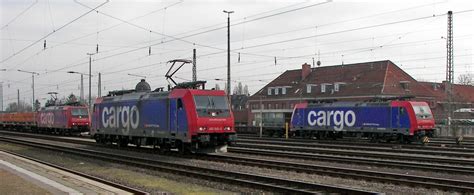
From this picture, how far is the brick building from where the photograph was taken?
2598 inches

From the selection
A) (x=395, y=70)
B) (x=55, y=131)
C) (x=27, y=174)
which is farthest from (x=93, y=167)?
(x=395, y=70)

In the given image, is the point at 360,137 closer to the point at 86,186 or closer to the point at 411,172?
the point at 411,172

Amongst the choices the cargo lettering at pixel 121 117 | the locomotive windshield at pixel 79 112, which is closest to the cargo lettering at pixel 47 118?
the locomotive windshield at pixel 79 112

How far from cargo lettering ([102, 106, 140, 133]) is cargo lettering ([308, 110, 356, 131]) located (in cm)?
1656

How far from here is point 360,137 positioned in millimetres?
35656

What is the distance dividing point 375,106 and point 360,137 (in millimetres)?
2750

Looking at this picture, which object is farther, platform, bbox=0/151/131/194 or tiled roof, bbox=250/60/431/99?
tiled roof, bbox=250/60/431/99

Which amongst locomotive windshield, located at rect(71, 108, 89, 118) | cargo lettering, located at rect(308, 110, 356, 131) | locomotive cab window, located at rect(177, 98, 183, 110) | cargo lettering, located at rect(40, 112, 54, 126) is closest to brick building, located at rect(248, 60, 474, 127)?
cargo lettering, located at rect(308, 110, 356, 131)

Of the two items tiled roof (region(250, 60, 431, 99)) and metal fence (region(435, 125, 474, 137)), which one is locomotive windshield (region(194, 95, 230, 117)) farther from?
tiled roof (region(250, 60, 431, 99))

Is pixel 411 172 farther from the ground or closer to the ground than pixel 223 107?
closer to the ground

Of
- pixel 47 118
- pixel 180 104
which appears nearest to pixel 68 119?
pixel 47 118

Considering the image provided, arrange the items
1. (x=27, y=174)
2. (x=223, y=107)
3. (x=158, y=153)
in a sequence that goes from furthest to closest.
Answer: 1. (x=158, y=153)
2. (x=223, y=107)
3. (x=27, y=174)

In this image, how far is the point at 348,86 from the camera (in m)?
68.7

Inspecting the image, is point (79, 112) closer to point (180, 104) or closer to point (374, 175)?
point (180, 104)
